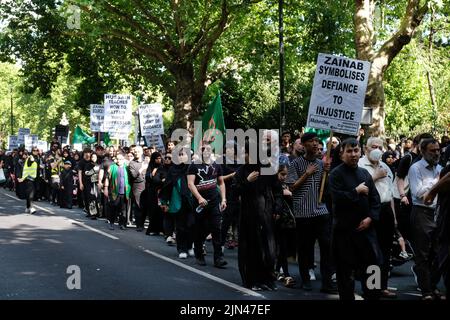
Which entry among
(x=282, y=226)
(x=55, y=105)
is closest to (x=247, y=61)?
(x=282, y=226)

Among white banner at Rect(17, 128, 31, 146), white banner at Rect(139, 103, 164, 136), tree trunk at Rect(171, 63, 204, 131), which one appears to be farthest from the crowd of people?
white banner at Rect(17, 128, 31, 146)

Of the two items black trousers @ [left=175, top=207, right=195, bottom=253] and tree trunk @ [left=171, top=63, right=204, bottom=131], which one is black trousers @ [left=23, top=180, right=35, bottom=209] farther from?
black trousers @ [left=175, top=207, right=195, bottom=253]

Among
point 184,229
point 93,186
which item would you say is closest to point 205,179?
point 184,229

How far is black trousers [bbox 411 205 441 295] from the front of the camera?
8477mm

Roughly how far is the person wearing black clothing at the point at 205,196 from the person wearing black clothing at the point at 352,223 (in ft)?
12.7

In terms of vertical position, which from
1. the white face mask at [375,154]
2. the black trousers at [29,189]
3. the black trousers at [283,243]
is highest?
the white face mask at [375,154]

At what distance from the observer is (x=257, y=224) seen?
30.1 feet

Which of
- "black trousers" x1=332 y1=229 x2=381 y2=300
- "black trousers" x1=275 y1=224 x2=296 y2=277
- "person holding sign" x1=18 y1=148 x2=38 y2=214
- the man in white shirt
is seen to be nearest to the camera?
"black trousers" x1=332 y1=229 x2=381 y2=300

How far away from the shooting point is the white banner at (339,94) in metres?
10.6

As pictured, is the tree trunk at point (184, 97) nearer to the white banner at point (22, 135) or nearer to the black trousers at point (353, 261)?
the white banner at point (22, 135)

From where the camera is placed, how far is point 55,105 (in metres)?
71.2

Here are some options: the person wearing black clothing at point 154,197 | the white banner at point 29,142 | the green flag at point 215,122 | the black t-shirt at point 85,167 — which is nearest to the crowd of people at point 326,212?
the person wearing black clothing at point 154,197

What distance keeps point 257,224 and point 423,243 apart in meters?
1.94
